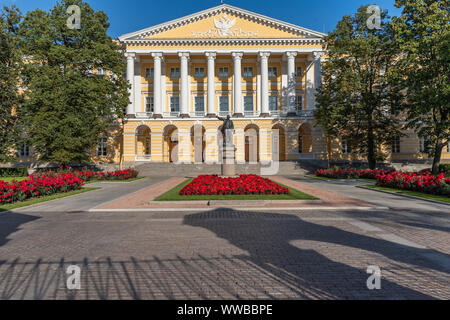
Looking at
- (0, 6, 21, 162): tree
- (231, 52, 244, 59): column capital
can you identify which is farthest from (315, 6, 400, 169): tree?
(0, 6, 21, 162): tree

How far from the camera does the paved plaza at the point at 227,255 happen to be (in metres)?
3.54

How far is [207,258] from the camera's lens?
4715mm

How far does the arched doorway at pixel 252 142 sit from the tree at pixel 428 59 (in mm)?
20122

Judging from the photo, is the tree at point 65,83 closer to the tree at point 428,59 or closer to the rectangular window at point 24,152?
the rectangular window at point 24,152

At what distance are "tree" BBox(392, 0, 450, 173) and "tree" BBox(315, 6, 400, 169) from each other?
12.2ft

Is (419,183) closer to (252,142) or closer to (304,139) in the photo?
(304,139)

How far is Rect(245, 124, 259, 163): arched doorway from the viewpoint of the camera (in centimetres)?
3834

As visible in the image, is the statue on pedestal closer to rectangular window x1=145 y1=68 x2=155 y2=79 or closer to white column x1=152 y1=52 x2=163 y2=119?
white column x1=152 y1=52 x2=163 y2=119

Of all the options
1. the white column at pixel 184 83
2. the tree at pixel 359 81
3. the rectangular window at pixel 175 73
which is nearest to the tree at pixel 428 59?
the tree at pixel 359 81

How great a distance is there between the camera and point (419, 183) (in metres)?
13.7

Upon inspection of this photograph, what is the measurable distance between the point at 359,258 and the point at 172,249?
383cm
